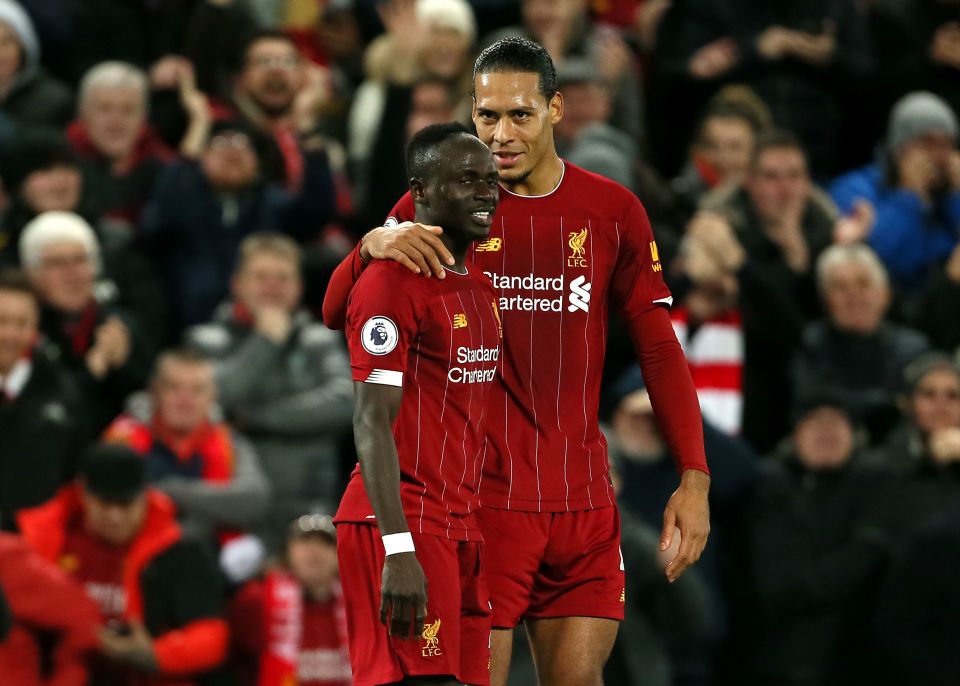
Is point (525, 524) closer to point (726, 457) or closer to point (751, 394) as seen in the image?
point (726, 457)

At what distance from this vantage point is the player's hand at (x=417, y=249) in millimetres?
4891

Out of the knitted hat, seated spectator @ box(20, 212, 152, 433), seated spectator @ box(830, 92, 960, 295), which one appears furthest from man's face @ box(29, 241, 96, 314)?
the knitted hat

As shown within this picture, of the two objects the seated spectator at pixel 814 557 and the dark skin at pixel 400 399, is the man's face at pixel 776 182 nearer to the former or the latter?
the seated spectator at pixel 814 557

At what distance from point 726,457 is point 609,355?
0.97 metres

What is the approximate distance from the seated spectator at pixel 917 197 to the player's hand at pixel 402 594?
664 cm

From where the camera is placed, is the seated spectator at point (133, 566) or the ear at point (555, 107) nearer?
the ear at point (555, 107)

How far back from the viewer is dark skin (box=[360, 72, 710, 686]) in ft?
17.3

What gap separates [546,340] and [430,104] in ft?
16.2

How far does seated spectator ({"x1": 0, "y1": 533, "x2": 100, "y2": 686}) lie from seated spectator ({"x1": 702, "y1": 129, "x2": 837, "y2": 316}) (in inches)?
159

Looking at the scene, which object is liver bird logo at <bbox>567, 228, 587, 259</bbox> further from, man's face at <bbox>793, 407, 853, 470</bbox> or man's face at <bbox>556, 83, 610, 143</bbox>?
man's face at <bbox>556, 83, 610, 143</bbox>

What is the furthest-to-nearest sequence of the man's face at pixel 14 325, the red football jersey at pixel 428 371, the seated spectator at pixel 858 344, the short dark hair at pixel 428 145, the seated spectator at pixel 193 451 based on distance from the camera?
1. the seated spectator at pixel 858 344
2. the seated spectator at pixel 193 451
3. the man's face at pixel 14 325
4. the short dark hair at pixel 428 145
5. the red football jersey at pixel 428 371

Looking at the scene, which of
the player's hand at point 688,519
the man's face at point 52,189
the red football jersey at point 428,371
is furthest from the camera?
the man's face at point 52,189

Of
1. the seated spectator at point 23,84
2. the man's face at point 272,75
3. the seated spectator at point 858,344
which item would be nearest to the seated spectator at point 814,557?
the seated spectator at point 858,344

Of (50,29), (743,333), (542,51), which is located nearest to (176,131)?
(50,29)
